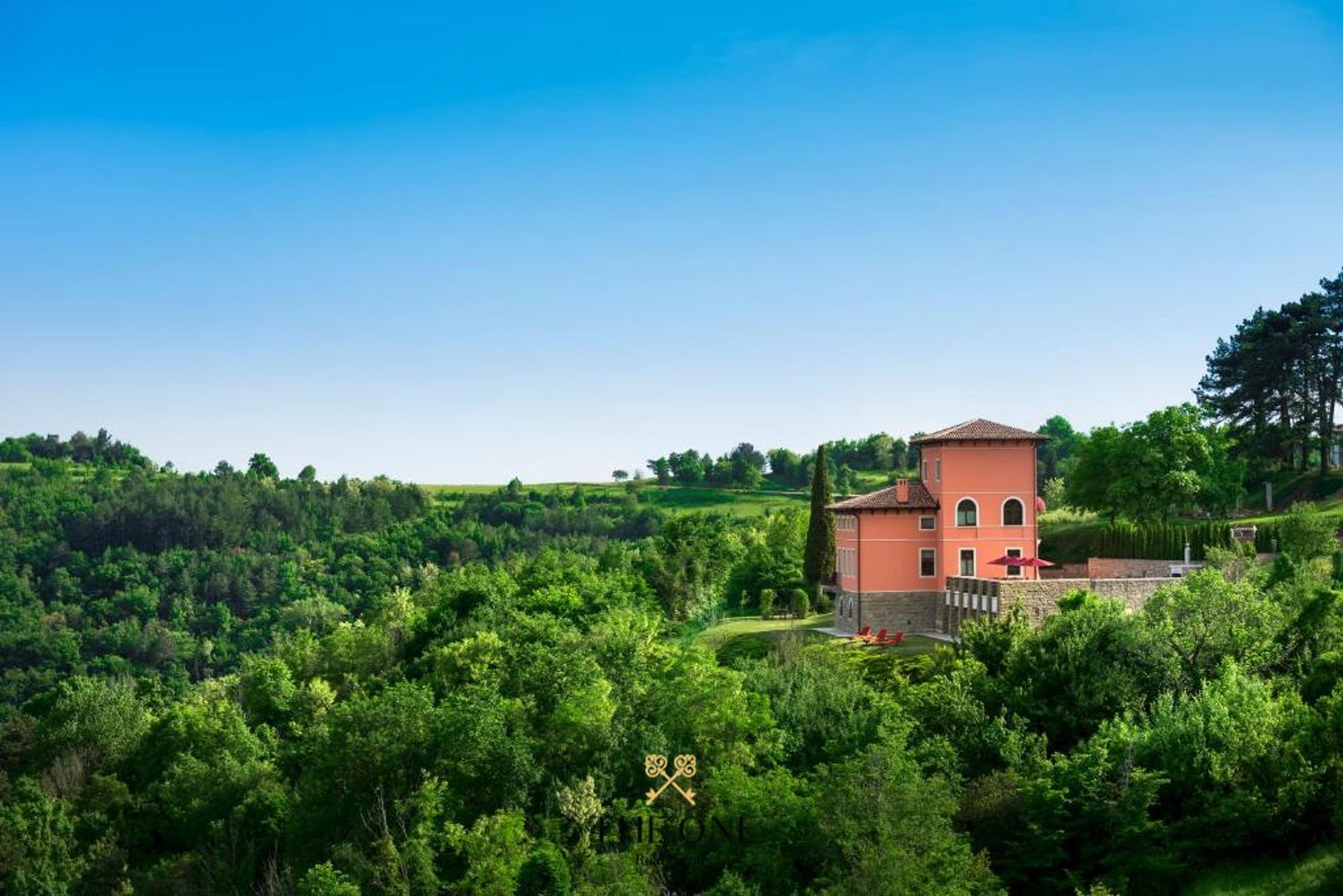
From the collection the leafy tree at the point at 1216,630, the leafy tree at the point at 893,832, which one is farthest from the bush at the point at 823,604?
the leafy tree at the point at 893,832

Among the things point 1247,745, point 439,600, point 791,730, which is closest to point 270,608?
point 439,600

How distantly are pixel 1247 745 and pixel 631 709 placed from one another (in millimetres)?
16377

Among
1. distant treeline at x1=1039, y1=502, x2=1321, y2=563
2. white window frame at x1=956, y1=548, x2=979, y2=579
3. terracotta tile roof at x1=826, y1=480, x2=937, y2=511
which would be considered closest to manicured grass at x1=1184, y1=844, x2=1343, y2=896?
distant treeline at x1=1039, y1=502, x2=1321, y2=563

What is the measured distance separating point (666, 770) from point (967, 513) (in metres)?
17.6

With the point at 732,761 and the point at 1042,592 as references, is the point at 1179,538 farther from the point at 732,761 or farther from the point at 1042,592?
the point at 732,761

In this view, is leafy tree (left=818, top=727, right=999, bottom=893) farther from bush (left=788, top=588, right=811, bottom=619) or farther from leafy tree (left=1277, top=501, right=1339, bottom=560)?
bush (left=788, top=588, right=811, bottom=619)

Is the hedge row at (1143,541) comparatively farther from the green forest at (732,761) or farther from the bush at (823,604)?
the bush at (823,604)

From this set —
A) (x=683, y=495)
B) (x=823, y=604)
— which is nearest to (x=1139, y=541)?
(x=823, y=604)

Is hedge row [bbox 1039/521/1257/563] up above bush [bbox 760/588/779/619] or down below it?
above

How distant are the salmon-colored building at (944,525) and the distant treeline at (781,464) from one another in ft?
239

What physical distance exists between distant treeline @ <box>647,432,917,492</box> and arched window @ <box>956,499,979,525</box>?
241 ft

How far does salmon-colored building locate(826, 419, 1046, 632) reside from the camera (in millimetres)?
50531

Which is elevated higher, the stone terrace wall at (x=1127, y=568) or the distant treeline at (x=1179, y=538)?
the distant treeline at (x=1179, y=538)

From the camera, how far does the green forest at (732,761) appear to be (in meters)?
33.8
